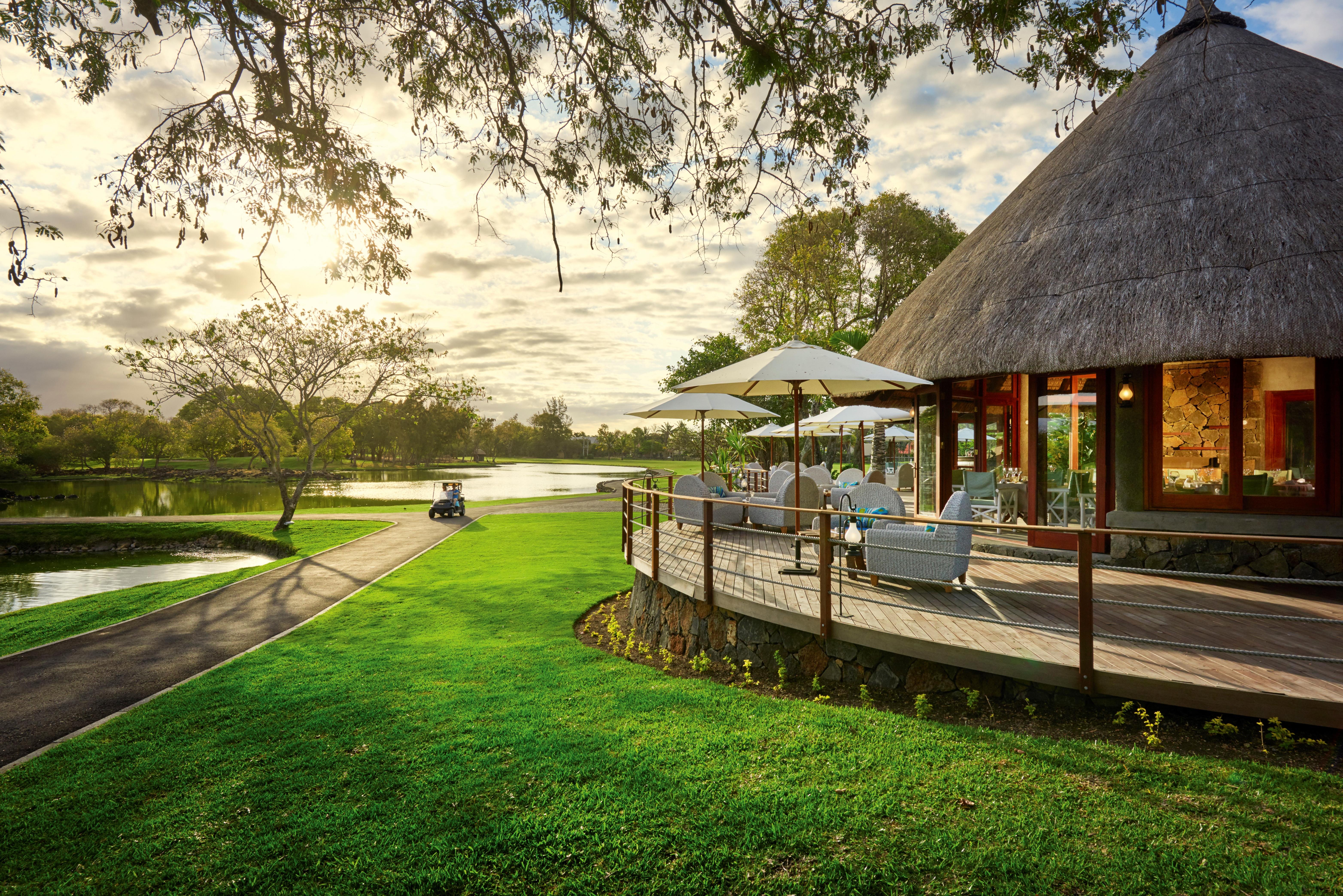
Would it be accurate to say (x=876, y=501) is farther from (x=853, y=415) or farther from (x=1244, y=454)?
(x=853, y=415)

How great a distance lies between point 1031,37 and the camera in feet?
16.1

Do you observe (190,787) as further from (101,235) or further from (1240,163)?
(1240,163)

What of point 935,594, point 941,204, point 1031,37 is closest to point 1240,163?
point 1031,37

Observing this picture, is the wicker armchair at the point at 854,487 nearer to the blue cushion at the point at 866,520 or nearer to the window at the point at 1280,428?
the blue cushion at the point at 866,520

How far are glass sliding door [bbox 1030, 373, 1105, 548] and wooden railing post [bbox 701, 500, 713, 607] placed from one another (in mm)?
4920

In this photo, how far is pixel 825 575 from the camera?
518 centimetres

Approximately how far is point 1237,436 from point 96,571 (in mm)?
24100

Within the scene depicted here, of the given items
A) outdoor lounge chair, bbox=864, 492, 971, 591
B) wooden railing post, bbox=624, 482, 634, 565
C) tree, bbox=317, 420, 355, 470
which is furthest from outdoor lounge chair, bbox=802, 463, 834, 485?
tree, bbox=317, 420, 355, 470

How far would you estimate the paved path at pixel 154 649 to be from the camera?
5.66 meters

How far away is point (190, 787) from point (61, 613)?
30.8 feet

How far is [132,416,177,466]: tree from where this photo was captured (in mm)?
58531

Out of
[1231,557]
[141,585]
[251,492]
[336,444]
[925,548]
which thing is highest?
[336,444]

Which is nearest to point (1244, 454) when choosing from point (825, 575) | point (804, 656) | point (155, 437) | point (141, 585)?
point (825, 575)

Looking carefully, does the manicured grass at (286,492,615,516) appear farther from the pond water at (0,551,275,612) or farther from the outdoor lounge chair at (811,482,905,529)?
the outdoor lounge chair at (811,482,905,529)
